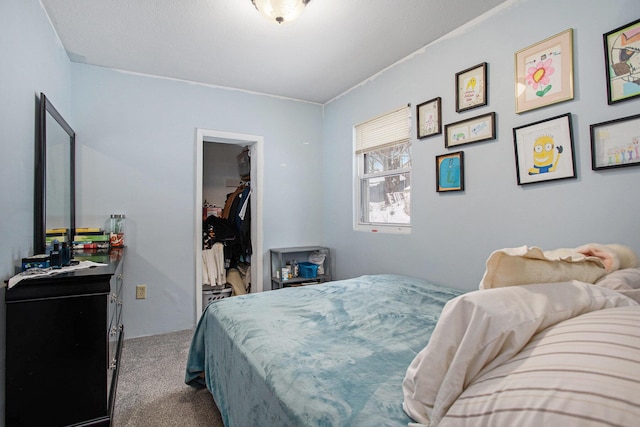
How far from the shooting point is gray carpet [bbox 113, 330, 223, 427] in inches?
72.9

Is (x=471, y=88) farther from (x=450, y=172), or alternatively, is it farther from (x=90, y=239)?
(x=90, y=239)

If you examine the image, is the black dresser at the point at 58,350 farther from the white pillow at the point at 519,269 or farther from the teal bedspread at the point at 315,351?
the white pillow at the point at 519,269

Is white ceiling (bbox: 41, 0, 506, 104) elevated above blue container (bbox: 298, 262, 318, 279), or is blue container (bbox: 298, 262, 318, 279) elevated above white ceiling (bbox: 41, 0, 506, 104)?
white ceiling (bbox: 41, 0, 506, 104)

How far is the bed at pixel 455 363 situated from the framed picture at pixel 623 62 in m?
Result: 1.01

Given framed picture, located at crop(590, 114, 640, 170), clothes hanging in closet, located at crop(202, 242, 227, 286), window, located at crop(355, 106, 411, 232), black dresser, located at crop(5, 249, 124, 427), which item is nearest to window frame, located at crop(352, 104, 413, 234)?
window, located at crop(355, 106, 411, 232)

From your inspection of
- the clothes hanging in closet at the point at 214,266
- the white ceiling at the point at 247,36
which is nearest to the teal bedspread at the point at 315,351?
the clothes hanging in closet at the point at 214,266

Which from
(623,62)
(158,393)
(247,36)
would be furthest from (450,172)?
(158,393)

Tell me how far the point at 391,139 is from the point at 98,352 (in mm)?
2723

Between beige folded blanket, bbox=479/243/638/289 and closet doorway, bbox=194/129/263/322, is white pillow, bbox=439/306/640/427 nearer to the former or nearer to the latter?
beige folded blanket, bbox=479/243/638/289

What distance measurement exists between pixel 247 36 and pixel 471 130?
1.80 meters

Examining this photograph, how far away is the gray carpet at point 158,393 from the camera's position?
185cm

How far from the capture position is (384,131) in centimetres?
322

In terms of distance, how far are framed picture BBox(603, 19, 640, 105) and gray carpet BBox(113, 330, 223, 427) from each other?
2.69 meters

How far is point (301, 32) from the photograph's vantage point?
2445 mm
